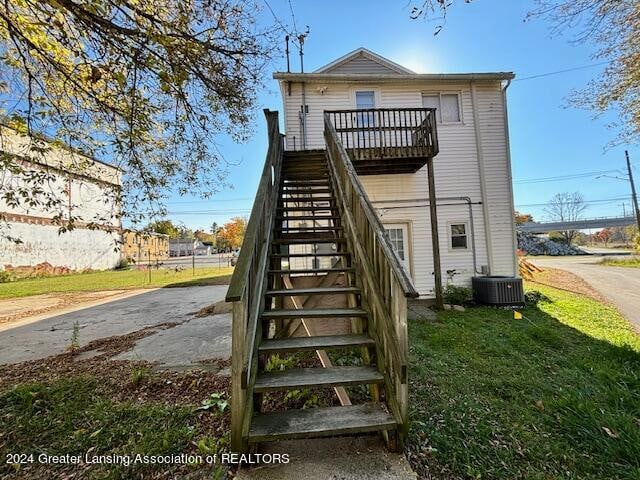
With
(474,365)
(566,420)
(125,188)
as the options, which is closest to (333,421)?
(566,420)

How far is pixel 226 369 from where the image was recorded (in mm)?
3545

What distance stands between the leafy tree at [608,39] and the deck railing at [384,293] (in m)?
2.11

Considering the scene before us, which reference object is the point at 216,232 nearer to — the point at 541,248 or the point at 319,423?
the point at 541,248

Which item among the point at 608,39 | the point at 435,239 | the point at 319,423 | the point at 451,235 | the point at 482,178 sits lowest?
the point at 319,423

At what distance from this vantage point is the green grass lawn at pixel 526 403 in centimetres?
210

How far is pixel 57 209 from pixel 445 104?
9.25m

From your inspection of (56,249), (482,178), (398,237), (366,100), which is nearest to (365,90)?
(366,100)

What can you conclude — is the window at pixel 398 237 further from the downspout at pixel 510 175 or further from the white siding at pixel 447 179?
the downspout at pixel 510 175

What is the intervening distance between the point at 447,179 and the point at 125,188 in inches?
304

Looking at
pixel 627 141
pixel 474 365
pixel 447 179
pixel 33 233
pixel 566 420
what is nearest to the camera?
pixel 566 420

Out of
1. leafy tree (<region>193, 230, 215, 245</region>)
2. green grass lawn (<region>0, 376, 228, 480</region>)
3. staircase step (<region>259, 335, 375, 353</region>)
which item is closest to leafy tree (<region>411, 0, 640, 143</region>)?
staircase step (<region>259, 335, 375, 353</region>)

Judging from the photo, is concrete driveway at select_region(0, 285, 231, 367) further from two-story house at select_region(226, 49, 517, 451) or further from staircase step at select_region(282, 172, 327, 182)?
staircase step at select_region(282, 172, 327, 182)

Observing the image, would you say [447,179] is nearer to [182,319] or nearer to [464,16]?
[464,16]

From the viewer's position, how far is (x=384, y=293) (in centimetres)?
237
